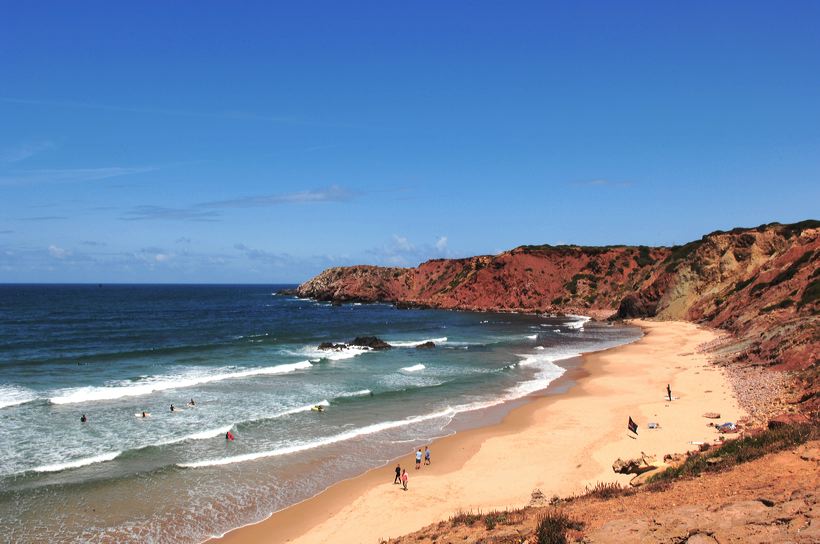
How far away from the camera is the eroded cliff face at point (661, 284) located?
3752 cm

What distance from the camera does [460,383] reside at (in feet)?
116

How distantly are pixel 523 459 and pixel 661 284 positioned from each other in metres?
62.1

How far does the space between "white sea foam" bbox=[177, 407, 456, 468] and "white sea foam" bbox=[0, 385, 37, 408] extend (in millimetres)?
15018

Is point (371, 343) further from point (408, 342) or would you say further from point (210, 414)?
point (210, 414)

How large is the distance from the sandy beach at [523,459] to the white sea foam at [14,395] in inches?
823

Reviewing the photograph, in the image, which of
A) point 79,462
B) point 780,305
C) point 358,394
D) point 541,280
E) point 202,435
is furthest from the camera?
point 541,280

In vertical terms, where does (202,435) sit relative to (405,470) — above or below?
above

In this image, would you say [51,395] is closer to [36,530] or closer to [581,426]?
[36,530]

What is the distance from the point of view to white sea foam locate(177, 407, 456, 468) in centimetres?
2036

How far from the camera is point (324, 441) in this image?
75.6 feet

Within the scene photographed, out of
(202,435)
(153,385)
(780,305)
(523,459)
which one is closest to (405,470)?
(523,459)

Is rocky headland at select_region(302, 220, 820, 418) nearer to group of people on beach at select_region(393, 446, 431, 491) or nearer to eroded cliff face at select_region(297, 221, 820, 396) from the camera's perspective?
eroded cliff face at select_region(297, 221, 820, 396)

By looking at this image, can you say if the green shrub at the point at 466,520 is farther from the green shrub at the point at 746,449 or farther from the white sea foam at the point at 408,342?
the white sea foam at the point at 408,342

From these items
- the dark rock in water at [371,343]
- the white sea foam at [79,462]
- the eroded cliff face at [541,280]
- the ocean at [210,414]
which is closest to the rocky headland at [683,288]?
the eroded cliff face at [541,280]
